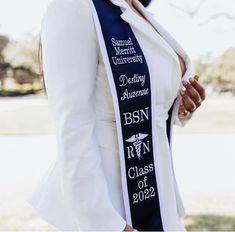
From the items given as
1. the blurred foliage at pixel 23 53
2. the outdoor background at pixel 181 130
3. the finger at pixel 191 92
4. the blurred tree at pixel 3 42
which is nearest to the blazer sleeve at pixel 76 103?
the finger at pixel 191 92

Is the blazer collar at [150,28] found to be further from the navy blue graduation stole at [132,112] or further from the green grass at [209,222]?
the green grass at [209,222]

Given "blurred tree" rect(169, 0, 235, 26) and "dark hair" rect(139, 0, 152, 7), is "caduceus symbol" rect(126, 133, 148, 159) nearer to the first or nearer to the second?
"dark hair" rect(139, 0, 152, 7)

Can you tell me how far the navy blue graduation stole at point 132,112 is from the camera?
30.2 inches

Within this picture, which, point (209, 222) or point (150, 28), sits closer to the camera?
point (150, 28)

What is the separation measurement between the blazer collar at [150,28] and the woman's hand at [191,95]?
0.20ft

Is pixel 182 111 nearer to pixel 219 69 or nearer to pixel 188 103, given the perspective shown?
pixel 188 103

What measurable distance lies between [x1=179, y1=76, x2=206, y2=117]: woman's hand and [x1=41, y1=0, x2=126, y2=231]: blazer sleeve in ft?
0.78

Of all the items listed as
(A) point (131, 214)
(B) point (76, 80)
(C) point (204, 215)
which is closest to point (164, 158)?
(A) point (131, 214)

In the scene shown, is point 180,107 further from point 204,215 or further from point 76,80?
point 204,215

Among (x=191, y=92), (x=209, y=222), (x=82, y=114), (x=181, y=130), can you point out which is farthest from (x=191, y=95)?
(x=181, y=130)

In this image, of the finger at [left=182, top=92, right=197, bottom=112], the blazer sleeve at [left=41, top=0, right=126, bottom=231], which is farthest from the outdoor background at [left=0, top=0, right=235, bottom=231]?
the blazer sleeve at [left=41, top=0, right=126, bottom=231]

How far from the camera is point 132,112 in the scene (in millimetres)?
806

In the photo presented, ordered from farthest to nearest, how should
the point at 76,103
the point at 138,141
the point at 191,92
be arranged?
A: the point at 191,92 → the point at 138,141 → the point at 76,103

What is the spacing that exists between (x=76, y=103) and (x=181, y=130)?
8.35 feet
